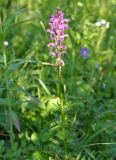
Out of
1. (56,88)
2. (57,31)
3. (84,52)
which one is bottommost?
(56,88)

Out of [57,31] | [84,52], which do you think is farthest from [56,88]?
[57,31]

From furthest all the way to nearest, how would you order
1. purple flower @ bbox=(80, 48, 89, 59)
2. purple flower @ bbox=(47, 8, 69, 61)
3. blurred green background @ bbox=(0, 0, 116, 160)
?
purple flower @ bbox=(80, 48, 89, 59) → blurred green background @ bbox=(0, 0, 116, 160) → purple flower @ bbox=(47, 8, 69, 61)

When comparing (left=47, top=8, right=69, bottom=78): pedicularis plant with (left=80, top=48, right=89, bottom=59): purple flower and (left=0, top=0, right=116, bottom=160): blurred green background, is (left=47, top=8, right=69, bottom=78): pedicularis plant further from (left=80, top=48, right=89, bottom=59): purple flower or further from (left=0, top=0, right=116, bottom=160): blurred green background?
(left=80, top=48, right=89, bottom=59): purple flower

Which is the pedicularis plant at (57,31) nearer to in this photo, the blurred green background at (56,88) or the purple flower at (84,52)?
the blurred green background at (56,88)

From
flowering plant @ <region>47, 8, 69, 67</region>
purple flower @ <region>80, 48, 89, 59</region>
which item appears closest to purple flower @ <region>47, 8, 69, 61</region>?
flowering plant @ <region>47, 8, 69, 67</region>

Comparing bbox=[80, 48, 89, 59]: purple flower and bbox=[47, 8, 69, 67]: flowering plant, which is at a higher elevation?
bbox=[47, 8, 69, 67]: flowering plant

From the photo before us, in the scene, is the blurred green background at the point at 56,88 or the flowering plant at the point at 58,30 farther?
the blurred green background at the point at 56,88

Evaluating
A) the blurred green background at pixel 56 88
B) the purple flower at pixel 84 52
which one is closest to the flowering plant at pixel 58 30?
the blurred green background at pixel 56 88

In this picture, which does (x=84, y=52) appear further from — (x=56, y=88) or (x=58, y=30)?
(x=58, y=30)

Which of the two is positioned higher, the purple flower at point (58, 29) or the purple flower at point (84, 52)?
the purple flower at point (58, 29)
